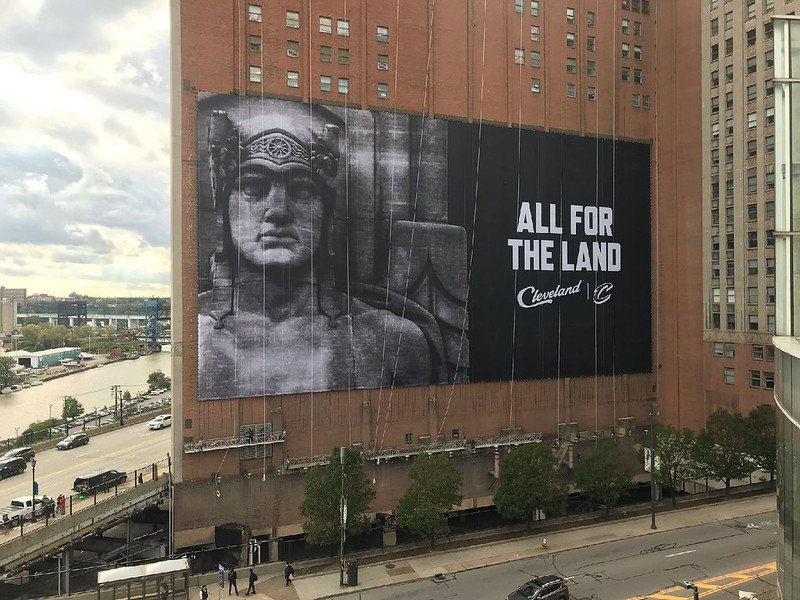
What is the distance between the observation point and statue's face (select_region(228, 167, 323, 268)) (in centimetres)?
3803

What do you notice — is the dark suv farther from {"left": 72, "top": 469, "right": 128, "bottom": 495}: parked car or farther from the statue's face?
{"left": 72, "top": 469, "right": 128, "bottom": 495}: parked car

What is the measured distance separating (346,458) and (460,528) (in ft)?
45.3

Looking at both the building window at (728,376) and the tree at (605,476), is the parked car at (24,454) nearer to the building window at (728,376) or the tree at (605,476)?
the tree at (605,476)

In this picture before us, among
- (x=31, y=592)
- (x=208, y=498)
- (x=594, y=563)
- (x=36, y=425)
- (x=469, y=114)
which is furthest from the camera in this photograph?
(x=36, y=425)

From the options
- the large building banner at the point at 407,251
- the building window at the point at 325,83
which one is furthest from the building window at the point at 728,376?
the building window at the point at 325,83

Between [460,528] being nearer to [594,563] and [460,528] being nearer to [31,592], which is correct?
[594,563]

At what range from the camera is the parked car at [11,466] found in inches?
2056

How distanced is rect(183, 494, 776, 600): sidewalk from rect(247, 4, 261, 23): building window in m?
35.4

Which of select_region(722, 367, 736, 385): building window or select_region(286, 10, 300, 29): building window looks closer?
select_region(286, 10, 300, 29): building window

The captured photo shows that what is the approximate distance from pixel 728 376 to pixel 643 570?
26.4m

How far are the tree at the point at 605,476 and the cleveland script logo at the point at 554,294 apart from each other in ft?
44.5

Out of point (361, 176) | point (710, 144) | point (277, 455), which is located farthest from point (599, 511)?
point (710, 144)

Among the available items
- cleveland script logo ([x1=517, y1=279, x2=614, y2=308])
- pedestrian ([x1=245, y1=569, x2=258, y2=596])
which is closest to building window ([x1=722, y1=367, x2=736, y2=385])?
cleveland script logo ([x1=517, y1=279, x2=614, y2=308])

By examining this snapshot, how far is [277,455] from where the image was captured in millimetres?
38562
